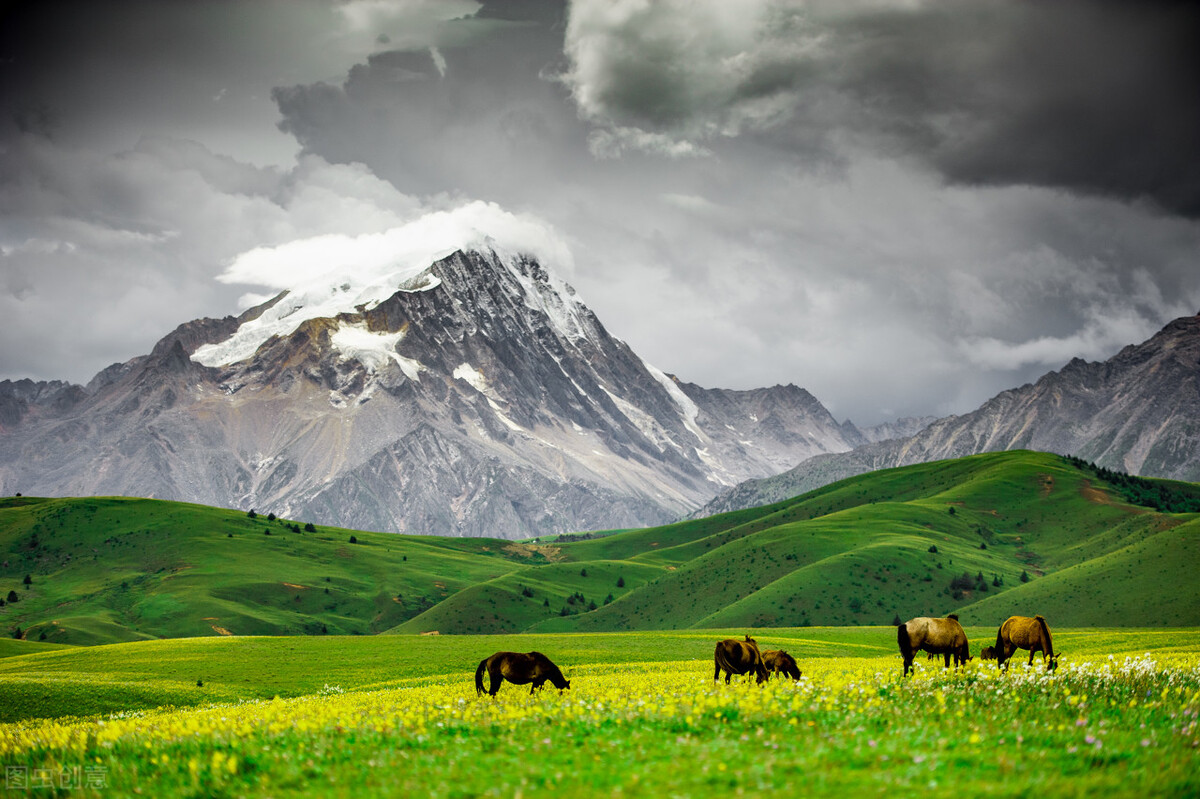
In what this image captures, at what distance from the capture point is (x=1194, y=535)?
172500 mm

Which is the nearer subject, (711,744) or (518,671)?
(711,744)

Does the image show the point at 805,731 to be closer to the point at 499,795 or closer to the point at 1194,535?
the point at 499,795

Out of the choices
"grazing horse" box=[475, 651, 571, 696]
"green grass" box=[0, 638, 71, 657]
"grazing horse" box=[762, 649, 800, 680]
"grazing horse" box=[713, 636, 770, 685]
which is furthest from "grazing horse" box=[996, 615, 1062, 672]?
"green grass" box=[0, 638, 71, 657]

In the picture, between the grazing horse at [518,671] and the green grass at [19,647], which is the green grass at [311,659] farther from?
the green grass at [19,647]

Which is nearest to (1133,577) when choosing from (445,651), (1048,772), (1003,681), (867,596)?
(867,596)

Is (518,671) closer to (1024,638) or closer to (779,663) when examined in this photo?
(779,663)

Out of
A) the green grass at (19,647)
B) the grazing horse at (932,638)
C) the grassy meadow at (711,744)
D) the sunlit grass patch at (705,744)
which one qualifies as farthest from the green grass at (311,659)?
the sunlit grass patch at (705,744)

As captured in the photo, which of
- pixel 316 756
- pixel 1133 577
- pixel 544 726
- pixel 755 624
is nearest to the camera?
pixel 316 756

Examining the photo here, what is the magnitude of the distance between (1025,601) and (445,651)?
12526 cm

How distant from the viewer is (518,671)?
30.2 m

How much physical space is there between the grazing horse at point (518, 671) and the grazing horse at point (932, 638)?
12896 millimetres

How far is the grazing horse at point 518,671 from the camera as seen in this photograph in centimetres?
2990

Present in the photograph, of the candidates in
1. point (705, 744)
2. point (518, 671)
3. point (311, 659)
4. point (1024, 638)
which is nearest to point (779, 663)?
point (1024, 638)

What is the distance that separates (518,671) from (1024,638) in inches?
806
